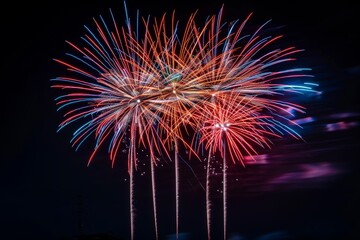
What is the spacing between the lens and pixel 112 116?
41.0ft

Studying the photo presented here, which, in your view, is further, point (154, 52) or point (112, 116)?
point (112, 116)

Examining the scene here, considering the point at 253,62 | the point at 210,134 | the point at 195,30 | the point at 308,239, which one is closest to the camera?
the point at 195,30

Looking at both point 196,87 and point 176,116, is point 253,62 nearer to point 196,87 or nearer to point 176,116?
point 196,87

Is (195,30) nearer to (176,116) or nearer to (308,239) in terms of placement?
(176,116)

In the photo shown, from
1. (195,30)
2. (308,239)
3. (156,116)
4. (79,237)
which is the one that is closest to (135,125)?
(156,116)

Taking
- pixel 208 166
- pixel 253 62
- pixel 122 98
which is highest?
pixel 253 62

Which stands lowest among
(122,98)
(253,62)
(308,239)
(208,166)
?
(308,239)

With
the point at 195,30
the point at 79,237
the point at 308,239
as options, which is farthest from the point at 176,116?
the point at 308,239

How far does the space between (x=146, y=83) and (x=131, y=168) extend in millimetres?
2603

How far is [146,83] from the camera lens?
11.8 metres

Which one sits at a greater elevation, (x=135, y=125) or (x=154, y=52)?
(x=154, y=52)

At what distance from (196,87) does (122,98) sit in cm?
199

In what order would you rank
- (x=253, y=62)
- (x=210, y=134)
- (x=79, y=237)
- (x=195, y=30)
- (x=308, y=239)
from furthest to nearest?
(x=308, y=239) < (x=79, y=237) < (x=210, y=134) < (x=253, y=62) < (x=195, y=30)

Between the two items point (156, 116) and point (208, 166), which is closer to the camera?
point (156, 116)
